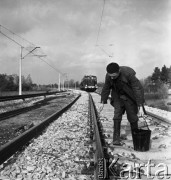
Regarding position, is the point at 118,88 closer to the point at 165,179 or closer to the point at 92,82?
the point at 165,179

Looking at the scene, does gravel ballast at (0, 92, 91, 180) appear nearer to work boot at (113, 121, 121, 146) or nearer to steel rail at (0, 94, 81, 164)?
steel rail at (0, 94, 81, 164)

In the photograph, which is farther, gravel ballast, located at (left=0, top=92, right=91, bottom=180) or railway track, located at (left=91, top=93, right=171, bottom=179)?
gravel ballast, located at (left=0, top=92, right=91, bottom=180)

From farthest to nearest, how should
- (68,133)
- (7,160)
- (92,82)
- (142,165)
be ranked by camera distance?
(92,82) → (68,133) → (7,160) → (142,165)

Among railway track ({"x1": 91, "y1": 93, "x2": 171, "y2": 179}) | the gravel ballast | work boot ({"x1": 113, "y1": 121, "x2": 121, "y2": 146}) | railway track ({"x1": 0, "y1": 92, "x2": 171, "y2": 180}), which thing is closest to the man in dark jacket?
work boot ({"x1": 113, "y1": 121, "x2": 121, "y2": 146})

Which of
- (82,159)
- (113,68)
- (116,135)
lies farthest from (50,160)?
(113,68)

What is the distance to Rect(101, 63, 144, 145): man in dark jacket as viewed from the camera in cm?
626

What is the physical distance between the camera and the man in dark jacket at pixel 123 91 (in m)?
6.26

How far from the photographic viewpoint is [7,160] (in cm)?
564

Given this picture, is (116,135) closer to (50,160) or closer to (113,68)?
(113,68)

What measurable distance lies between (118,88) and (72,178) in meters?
2.54

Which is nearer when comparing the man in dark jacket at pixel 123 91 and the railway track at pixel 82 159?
the railway track at pixel 82 159

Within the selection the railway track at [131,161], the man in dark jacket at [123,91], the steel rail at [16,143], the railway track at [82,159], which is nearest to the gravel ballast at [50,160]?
the railway track at [82,159]

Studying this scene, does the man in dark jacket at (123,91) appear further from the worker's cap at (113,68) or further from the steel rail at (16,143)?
the steel rail at (16,143)

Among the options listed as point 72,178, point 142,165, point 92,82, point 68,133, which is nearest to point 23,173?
point 72,178
